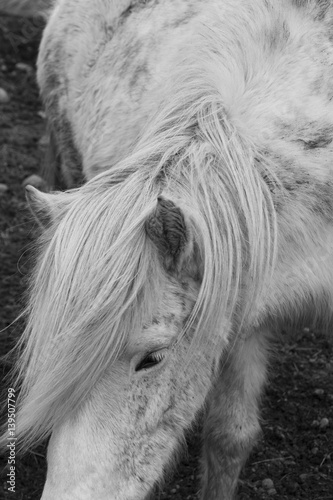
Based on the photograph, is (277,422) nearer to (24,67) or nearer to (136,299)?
(136,299)

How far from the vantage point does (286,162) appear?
2.16 metres

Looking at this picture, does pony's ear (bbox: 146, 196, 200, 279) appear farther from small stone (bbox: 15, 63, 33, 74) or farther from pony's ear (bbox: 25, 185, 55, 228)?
small stone (bbox: 15, 63, 33, 74)

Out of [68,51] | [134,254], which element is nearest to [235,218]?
[134,254]

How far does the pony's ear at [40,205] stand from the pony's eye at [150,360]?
44 centimetres

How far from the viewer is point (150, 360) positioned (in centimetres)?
203

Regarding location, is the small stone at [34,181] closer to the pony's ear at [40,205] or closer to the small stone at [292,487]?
the small stone at [292,487]

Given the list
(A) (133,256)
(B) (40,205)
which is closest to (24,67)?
(B) (40,205)

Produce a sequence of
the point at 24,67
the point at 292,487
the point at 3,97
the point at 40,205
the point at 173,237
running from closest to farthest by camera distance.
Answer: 1. the point at 173,237
2. the point at 40,205
3. the point at 292,487
4. the point at 3,97
5. the point at 24,67

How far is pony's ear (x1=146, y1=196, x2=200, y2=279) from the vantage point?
1880 millimetres

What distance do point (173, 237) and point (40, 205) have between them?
0.42m

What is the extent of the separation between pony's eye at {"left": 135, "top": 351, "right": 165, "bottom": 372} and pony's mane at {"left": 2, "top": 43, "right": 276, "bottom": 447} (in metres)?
0.07

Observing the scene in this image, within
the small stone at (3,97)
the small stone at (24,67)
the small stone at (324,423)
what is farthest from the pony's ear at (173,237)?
the small stone at (24,67)

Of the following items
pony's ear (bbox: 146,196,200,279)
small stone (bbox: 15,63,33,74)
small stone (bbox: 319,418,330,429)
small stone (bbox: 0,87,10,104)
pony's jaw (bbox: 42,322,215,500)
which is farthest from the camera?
small stone (bbox: 15,63,33,74)

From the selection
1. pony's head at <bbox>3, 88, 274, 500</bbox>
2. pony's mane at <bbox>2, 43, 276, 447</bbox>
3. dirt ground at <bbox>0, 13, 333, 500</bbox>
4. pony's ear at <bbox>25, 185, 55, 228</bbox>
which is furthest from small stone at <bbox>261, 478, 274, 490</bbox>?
pony's ear at <bbox>25, 185, 55, 228</bbox>
